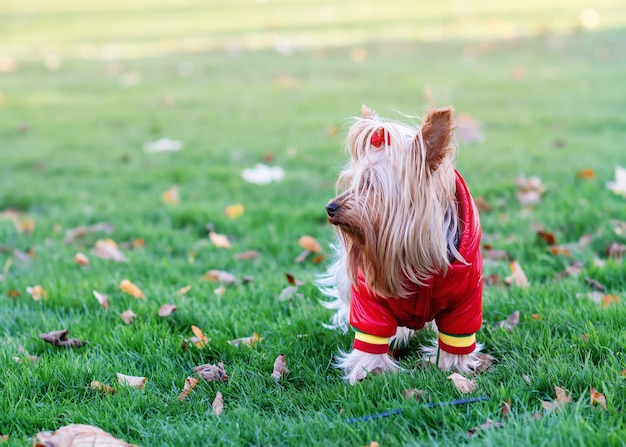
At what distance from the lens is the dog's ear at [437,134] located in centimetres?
301

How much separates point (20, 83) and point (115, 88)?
1.82m

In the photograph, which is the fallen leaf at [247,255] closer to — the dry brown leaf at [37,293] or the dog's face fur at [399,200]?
the dry brown leaf at [37,293]

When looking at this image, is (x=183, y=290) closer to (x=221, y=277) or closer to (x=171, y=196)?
(x=221, y=277)

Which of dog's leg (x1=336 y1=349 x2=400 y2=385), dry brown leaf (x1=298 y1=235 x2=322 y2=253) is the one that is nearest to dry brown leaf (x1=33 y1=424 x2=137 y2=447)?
dog's leg (x1=336 y1=349 x2=400 y2=385)

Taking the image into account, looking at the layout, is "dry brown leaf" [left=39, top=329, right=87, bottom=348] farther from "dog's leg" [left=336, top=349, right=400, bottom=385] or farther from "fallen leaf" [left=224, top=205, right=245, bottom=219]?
"fallen leaf" [left=224, top=205, right=245, bottom=219]

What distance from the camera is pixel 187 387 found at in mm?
3510

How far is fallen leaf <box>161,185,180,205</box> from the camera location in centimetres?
679

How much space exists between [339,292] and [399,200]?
3.36ft

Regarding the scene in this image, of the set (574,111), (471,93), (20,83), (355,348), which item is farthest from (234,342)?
(20,83)

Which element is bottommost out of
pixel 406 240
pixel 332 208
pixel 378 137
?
pixel 406 240

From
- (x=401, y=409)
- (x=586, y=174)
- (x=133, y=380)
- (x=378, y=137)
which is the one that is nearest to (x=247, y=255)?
(x=133, y=380)

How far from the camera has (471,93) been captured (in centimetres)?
1099

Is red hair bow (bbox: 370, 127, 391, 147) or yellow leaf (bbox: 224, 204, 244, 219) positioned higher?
red hair bow (bbox: 370, 127, 391, 147)

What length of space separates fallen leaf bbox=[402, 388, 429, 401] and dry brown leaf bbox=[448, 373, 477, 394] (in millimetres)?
155
